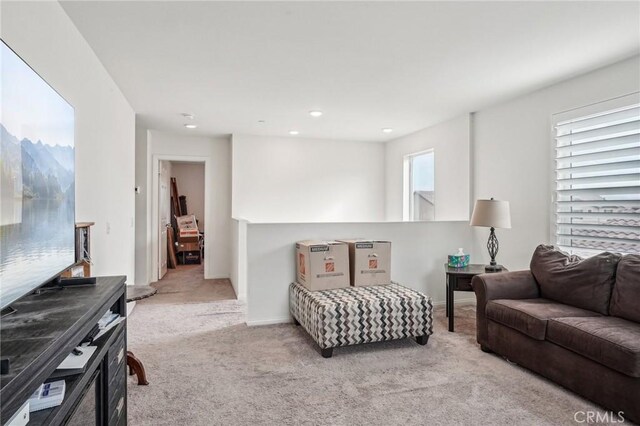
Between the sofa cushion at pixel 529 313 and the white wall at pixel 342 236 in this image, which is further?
the white wall at pixel 342 236

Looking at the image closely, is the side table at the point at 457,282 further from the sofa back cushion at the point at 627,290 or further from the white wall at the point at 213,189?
the white wall at the point at 213,189

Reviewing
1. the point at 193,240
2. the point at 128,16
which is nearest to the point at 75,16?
the point at 128,16

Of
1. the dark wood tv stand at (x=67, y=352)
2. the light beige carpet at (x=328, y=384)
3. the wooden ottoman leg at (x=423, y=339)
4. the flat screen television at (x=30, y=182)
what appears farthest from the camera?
the wooden ottoman leg at (x=423, y=339)

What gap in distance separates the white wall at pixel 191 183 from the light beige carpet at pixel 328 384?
551 centimetres

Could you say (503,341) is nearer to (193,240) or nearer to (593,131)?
(593,131)

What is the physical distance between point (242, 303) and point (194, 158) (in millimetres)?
2620

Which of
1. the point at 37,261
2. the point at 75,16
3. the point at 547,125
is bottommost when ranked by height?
the point at 37,261

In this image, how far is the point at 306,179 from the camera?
6.03 meters

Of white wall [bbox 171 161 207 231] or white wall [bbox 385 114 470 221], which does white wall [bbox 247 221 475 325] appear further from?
white wall [bbox 171 161 207 231]

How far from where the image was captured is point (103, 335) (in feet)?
5.08

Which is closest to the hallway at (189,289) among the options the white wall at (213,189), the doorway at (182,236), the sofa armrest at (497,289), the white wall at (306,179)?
the doorway at (182,236)

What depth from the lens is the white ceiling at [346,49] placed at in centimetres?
214

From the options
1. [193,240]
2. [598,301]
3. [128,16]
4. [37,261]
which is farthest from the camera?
[193,240]

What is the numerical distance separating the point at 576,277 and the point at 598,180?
90cm
